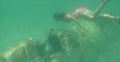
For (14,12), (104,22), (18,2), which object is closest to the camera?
(104,22)

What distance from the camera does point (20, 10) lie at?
113 feet

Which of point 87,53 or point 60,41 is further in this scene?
point 87,53

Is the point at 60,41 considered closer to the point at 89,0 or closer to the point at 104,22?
the point at 104,22

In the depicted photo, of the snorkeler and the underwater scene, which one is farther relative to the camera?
the snorkeler

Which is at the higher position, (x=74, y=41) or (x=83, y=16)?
(x=83, y=16)

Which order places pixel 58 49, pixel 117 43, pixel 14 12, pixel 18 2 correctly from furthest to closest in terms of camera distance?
1. pixel 18 2
2. pixel 14 12
3. pixel 117 43
4. pixel 58 49

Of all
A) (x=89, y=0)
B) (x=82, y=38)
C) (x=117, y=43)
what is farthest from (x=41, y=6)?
(x=82, y=38)

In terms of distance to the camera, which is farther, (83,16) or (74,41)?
(83,16)

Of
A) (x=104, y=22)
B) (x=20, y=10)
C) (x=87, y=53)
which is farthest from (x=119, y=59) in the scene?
(x=20, y=10)

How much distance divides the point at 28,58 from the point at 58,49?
1528 millimetres

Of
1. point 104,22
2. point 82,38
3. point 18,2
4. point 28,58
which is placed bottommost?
point 28,58

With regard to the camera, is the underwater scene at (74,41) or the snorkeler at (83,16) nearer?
the underwater scene at (74,41)

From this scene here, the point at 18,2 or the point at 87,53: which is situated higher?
the point at 18,2

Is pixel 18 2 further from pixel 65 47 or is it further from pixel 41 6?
pixel 65 47
